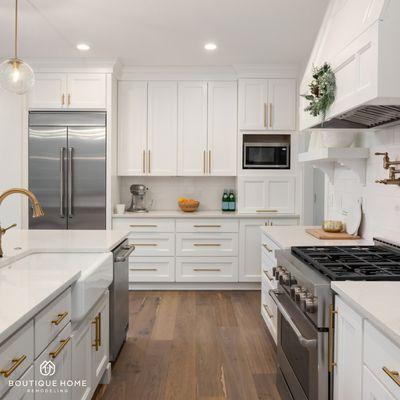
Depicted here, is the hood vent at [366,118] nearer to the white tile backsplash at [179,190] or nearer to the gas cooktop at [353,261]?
the gas cooktop at [353,261]

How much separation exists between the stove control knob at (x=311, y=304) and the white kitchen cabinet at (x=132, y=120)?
357 cm

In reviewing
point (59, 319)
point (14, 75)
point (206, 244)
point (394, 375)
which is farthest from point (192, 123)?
point (394, 375)

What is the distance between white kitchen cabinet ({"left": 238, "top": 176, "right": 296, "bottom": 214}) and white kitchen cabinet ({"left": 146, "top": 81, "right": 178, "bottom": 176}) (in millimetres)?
904

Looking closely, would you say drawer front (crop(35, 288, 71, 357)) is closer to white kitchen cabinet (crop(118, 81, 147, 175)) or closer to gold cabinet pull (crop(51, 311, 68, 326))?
gold cabinet pull (crop(51, 311, 68, 326))

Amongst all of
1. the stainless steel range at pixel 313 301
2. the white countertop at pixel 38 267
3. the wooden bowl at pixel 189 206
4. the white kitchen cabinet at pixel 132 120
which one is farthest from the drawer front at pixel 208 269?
the stainless steel range at pixel 313 301

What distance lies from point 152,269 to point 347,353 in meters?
3.50


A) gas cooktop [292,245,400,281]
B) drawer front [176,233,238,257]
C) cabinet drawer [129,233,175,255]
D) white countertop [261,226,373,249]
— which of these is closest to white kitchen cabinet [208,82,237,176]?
drawer front [176,233,238,257]

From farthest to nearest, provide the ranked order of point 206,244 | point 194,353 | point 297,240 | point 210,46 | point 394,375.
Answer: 1. point 206,244
2. point 210,46
3. point 194,353
4. point 297,240
5. point 394,375

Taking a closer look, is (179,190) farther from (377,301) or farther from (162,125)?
(377,301)

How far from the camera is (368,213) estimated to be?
2.93 meters

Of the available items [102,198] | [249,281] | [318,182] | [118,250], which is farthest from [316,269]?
[318,182]

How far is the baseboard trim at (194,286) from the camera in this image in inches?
196

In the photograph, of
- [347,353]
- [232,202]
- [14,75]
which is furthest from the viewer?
[232,202]

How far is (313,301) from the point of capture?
6.01ft
